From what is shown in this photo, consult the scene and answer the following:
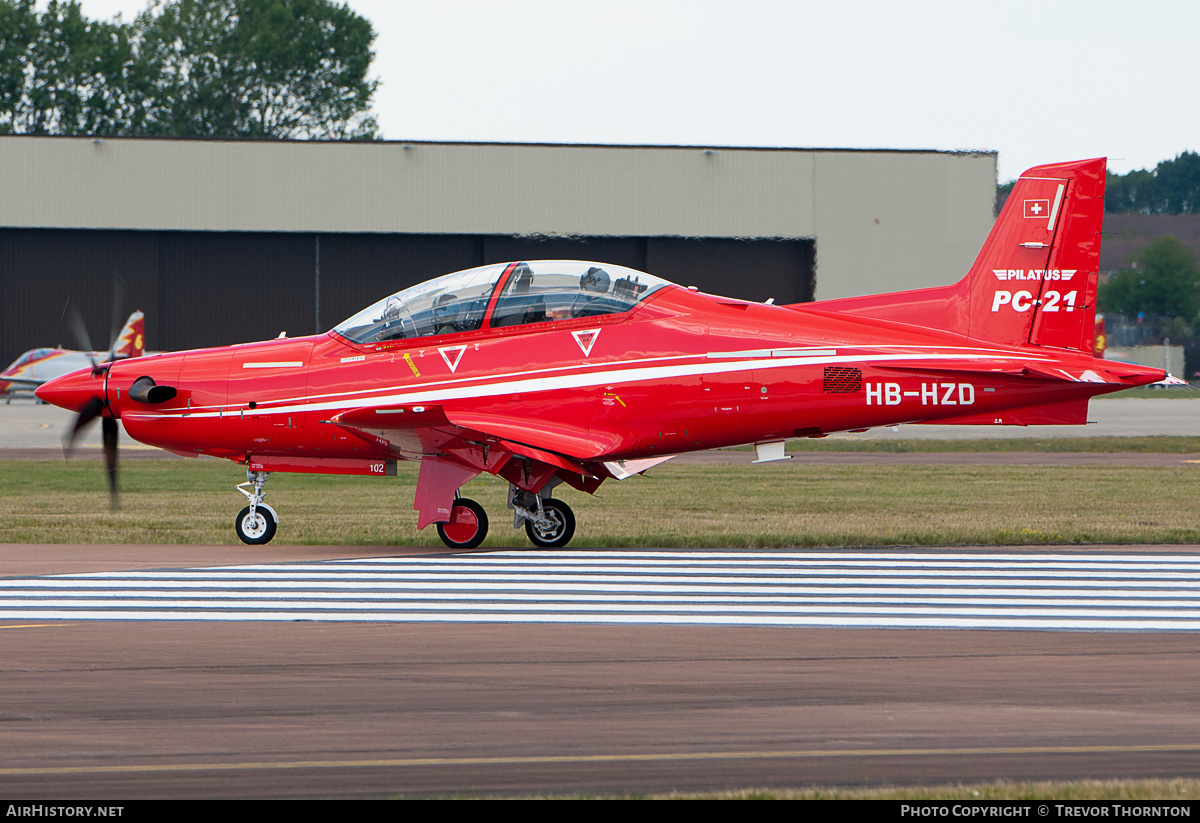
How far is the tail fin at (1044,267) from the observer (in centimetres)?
1412

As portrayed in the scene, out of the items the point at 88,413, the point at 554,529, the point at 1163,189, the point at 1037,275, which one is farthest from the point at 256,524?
the point at 1163,189

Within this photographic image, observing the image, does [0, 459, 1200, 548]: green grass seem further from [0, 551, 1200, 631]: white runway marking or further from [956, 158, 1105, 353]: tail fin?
[956, 158, 1105, 353]: tail fin

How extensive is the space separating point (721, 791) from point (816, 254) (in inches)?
1815

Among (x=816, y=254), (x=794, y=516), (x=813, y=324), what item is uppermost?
(x=816, y=254)

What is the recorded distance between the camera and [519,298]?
553 inches

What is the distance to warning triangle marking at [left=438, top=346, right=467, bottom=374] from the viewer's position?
46.1 feet

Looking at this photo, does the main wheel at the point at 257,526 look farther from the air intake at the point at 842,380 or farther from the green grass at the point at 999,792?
the green grass at the point at 999,792

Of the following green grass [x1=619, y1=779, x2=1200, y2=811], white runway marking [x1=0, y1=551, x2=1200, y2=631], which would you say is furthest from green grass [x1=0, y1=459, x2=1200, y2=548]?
green grass [x1=619, y1=779, x2=1200, y2=811]

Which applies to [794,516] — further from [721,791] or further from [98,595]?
[721,791]

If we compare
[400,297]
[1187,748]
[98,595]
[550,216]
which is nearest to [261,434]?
[400,297]

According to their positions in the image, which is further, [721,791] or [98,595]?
[98,595]

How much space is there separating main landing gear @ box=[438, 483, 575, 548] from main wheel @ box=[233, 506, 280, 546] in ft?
6.01

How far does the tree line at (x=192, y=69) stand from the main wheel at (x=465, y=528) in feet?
259
